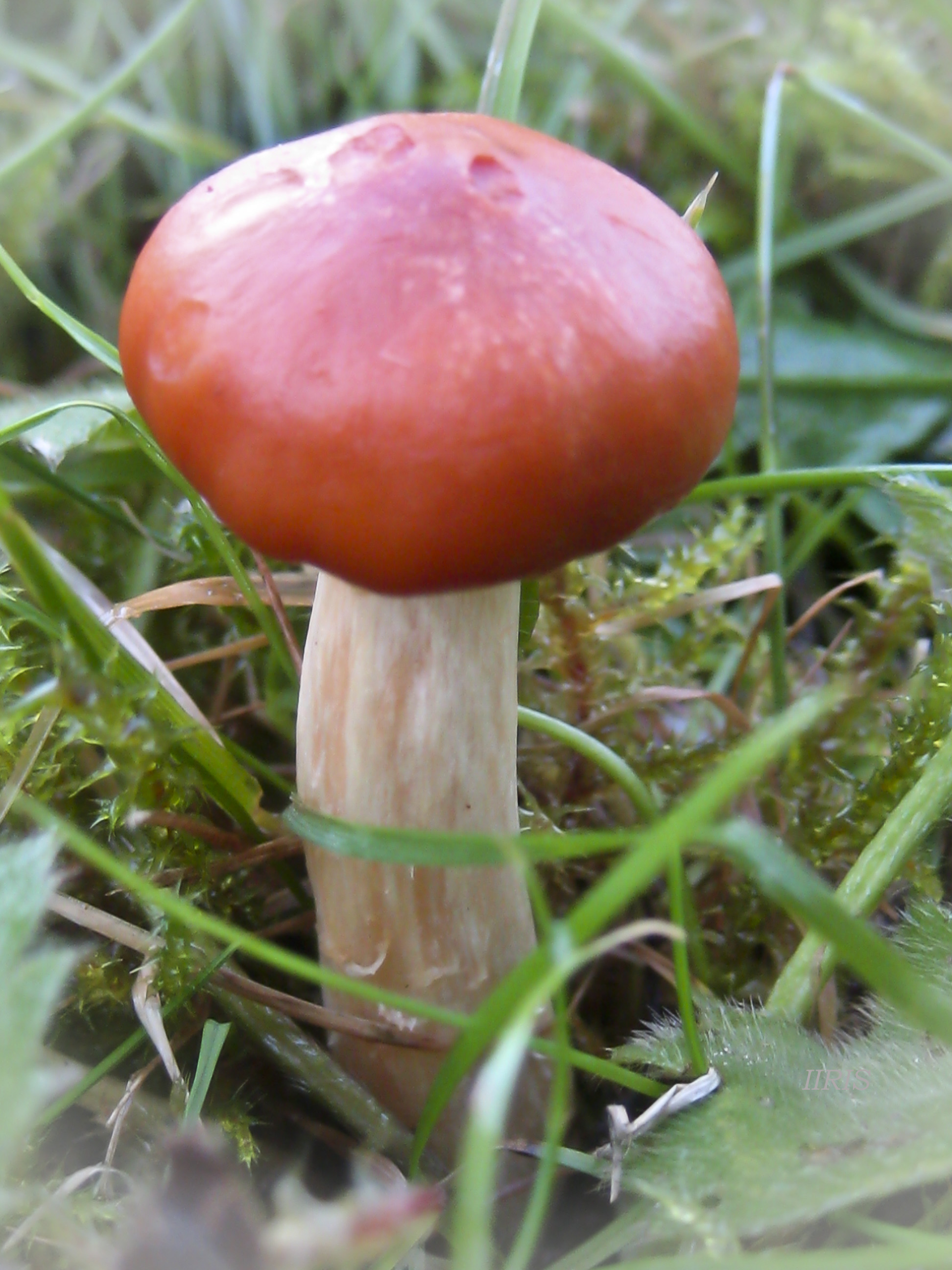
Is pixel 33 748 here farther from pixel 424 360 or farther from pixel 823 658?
pixel 823 658

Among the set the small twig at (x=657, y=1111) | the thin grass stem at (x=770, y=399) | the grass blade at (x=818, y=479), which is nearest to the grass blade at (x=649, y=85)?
the thin grass stem at (x=770, y=399)

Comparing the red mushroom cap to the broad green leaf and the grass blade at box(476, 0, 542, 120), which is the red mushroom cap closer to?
the broad green leaf

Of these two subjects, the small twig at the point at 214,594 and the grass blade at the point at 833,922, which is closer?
the grass blade at the point at 833,922

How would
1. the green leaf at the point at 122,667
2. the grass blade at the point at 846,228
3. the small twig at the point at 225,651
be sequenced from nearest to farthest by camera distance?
1. the green leaf at the point at 122,667
2. the small twig at the point at 225,651
3. the grass blade at the point at 846,228

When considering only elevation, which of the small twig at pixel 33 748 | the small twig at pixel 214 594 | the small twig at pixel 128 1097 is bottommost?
the small twig at pixel 128 1097

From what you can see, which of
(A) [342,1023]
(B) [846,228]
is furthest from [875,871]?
(B) [846,228]

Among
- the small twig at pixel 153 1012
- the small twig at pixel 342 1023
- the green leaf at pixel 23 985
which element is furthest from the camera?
the small twig at pixel 342 1023

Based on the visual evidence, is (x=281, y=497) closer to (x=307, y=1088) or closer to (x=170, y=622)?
(x=307, y=1088)

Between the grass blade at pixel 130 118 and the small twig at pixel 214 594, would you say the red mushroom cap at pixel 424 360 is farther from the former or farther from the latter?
the grass blade at pixel 130 118
